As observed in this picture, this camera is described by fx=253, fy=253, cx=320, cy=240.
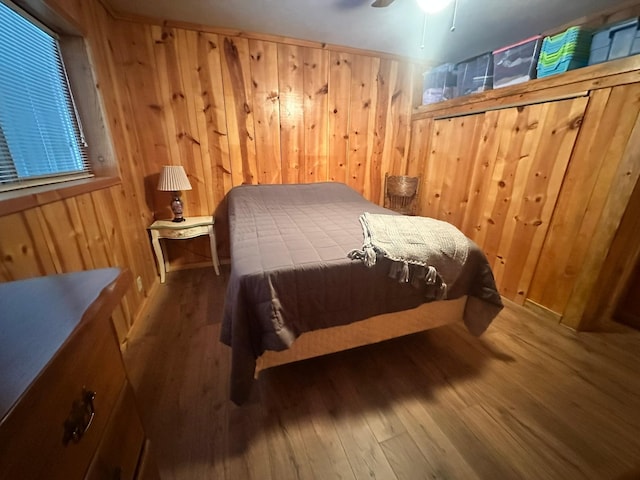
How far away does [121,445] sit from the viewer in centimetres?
53

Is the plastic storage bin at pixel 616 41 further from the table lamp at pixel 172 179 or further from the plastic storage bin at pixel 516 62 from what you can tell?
the table lamp at pixel 172 179

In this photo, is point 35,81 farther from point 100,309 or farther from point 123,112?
point 100,309

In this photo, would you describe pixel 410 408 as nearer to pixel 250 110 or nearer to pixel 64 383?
pixel 64 383

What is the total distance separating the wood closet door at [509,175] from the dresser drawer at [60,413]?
8.22ft

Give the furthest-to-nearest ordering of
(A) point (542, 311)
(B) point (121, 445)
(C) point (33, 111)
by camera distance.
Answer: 1. (A) point (542, 311)
2. (C) point (33, 111)
3. (B) point (121, 445)

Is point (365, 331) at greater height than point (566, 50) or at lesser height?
lesser

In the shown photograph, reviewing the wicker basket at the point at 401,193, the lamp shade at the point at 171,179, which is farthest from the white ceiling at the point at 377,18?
the wicker basket at the point at 401,193

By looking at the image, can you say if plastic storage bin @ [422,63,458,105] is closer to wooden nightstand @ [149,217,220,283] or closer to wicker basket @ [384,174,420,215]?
wicker basket @ [384,174,420,215]

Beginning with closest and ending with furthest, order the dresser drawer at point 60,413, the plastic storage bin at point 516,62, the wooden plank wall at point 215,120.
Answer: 1. the dresser drawer at point 60,413
2. the wooden plank wall at point 215,120
3. the plastic storage bin at point 516,62

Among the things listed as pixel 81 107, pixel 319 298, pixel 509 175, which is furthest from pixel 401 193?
pixel 81 107

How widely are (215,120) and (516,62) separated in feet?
8.50

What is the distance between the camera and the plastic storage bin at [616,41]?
4.62 feet

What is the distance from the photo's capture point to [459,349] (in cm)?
158

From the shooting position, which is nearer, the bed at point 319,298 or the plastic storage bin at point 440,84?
the bed at point 319,298
